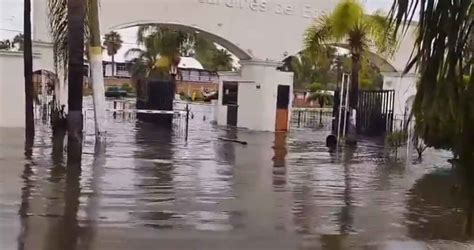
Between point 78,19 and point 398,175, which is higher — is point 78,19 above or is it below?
above

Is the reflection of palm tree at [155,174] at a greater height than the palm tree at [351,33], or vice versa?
the palm tree at [351,33]

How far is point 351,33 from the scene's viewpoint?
916 inches

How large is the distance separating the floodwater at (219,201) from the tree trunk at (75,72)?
463 millimetres

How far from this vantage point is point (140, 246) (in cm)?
762

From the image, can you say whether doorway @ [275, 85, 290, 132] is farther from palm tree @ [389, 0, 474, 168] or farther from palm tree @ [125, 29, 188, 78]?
palm tree @ [389, 0, 474, 168]

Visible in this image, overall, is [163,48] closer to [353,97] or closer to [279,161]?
[353,97]

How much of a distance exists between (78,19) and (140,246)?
25.3ft

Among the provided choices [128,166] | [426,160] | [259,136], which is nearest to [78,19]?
[128,166]

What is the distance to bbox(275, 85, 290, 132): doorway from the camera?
2936cm

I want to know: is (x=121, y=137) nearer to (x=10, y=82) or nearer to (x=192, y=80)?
(x=10, y=82)

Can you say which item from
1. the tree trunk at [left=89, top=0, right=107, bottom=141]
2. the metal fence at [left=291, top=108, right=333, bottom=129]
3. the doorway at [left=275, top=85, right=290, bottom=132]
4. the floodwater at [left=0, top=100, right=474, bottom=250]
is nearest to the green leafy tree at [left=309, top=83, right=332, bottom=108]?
the metal fence at [left=291, top=108, right=333, bottom=129]

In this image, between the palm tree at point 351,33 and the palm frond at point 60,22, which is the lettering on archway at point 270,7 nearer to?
the palm tree at point 351,33

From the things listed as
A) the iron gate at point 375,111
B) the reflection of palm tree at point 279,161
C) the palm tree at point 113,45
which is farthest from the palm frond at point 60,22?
the palm tree at point 113,45

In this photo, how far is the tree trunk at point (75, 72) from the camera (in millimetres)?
14266
